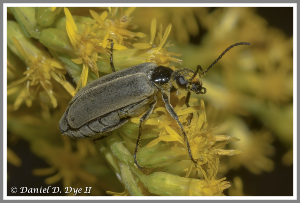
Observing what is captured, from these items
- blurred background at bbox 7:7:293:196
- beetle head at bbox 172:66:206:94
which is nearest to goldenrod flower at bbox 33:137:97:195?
blurred background at bbox 7:7:293:196

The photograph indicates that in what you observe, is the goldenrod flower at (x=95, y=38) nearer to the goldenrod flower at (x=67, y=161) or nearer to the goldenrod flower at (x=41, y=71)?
the goldenrod flower at (x=41, y=71)

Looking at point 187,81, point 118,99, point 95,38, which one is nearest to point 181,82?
→ point 187,81

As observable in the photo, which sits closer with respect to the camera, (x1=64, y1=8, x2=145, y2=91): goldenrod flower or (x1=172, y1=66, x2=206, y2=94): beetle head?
(x1=64, y1=8, x2=145, y2=91): goldenrod flower

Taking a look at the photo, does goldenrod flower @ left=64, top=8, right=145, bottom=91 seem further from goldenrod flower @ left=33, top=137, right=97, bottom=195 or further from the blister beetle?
goldenrod flower @ left=33, top=137, right=97, bottom=195

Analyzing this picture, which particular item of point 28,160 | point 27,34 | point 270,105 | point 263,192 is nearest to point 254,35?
point 270,105

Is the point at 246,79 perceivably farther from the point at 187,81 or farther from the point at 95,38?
the point at 95,38

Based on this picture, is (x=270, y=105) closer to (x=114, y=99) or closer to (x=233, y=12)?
(x=233, y=12)

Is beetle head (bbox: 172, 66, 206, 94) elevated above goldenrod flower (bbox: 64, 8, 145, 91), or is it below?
below
